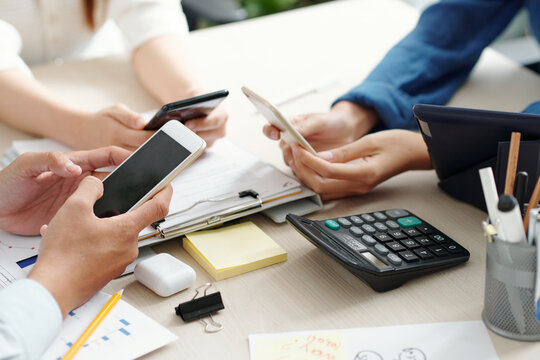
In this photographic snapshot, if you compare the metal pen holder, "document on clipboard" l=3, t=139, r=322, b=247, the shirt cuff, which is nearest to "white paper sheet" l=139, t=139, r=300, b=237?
"document on clipboard" l=3, t=139, r=322, b=247

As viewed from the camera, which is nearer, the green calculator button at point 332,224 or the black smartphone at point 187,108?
the green calculator button at point 332,224

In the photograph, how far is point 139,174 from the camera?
748 millimetres

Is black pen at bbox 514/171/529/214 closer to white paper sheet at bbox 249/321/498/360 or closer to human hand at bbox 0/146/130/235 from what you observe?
white paper sheet at bbox 249/321/498/360

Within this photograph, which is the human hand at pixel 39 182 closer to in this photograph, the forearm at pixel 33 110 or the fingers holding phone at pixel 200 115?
the fingers holding phone at pixel 200 115

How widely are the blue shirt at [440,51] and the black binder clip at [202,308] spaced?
497 mm

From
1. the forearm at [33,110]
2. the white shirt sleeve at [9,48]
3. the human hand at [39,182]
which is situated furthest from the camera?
the white shirt sleeve at [9,48]

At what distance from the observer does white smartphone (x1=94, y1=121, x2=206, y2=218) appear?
2.39ft

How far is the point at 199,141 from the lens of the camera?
74cm

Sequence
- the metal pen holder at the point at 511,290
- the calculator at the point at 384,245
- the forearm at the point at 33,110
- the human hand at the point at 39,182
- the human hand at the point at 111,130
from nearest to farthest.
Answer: the metal pen holder at the point at 511,290, the calculator at the point at 384,245, the human hand at the point at 39,182, the human hand at the point at 111,130, the forearm at the point at 33,110

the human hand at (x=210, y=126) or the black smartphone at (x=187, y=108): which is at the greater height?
the black smartphone at (x=187, y=108)

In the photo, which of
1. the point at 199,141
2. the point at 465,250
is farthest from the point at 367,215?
the point at 199,141

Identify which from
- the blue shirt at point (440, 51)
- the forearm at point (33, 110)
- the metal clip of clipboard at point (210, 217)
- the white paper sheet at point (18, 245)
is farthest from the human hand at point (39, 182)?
the blue shirt at point (440, 51)

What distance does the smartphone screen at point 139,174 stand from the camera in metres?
0.73

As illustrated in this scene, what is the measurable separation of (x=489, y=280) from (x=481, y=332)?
0.05 m
